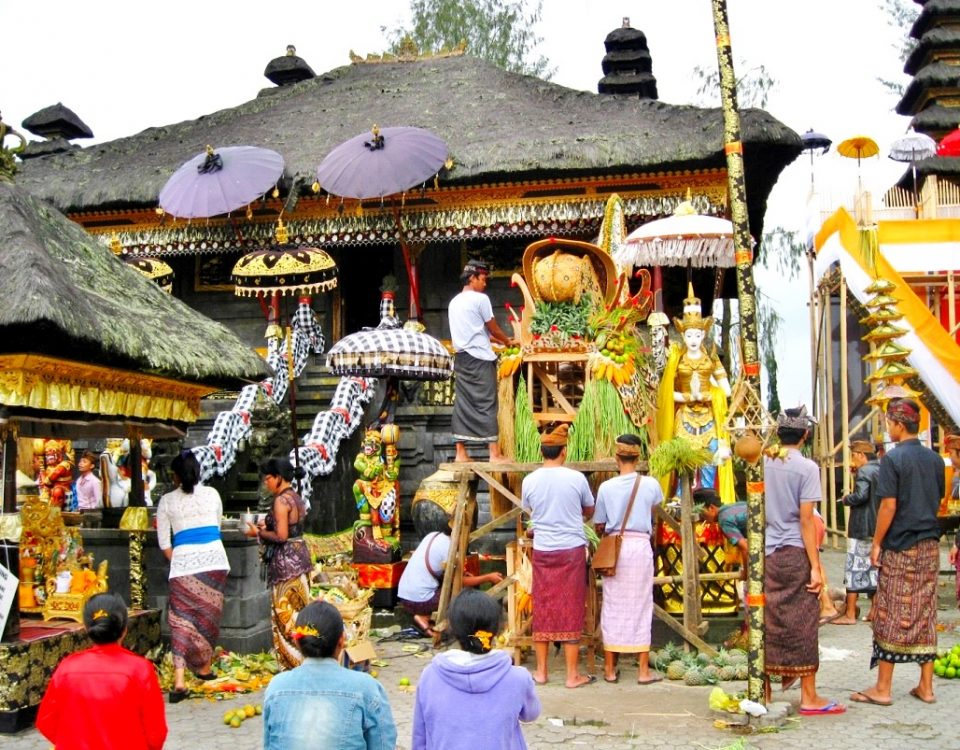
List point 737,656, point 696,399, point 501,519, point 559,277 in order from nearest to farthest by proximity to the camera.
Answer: point 737,656
point 501,519
point 559,277
point 696,399

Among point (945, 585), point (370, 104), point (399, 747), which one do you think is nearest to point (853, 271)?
point (945, 585)

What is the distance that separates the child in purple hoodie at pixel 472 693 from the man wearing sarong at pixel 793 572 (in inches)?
123

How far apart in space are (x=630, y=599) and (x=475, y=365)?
8.26 feet

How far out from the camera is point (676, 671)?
307 inches

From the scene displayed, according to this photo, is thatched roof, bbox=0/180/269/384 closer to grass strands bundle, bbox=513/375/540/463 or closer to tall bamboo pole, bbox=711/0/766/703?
grass strands bundle, bbox=513/375/540/463

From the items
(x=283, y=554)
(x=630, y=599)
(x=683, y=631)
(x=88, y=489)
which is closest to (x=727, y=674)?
(x=683, y=631)

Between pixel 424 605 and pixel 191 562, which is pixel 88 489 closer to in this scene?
pixel 424 605

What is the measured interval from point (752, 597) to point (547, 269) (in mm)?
3955

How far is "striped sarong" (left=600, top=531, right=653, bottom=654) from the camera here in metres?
7.68

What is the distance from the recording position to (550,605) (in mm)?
7672

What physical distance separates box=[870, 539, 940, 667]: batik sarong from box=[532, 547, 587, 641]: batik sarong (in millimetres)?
1986

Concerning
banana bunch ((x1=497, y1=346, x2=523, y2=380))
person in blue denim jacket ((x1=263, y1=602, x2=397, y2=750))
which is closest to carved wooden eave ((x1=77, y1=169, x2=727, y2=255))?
banana bunch ((x1=497, y1=346, x2=523, y2=380))

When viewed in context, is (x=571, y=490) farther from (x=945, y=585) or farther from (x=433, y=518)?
(x=945, y=585)

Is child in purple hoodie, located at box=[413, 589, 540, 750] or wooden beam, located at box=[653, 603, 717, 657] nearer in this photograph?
child in purple hoodie, located at box=[413, 589, 540, 750]
